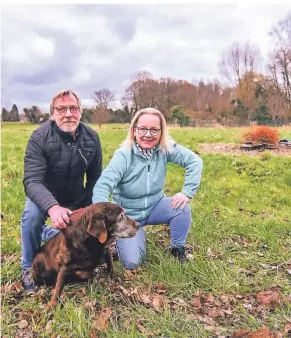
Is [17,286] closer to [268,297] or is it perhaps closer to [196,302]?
[196,302]

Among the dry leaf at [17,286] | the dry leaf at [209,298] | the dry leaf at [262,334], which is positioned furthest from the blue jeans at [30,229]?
the dry leaf at [262,334]

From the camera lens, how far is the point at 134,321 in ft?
9.72

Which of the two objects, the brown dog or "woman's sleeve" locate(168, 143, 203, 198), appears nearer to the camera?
the brown dog

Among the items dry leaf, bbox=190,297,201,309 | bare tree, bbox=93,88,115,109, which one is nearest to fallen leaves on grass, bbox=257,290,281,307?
dry leaf, bbox=190,297,201,309

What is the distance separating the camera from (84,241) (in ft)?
10.5

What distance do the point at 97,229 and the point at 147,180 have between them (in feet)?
3.82

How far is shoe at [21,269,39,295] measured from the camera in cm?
362

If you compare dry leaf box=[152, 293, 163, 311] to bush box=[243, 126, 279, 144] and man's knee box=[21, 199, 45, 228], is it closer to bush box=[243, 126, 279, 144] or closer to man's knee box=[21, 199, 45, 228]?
man's knee box=[21, 199, 45, 228]

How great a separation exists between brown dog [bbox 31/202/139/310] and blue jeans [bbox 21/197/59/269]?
0.76 ft

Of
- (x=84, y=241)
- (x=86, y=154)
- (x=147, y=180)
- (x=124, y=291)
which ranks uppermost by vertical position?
(x=86, y=154)

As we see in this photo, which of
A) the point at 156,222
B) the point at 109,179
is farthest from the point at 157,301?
the point at 109,179

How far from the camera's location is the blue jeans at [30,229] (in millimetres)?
3551

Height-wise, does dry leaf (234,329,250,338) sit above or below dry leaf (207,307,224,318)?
above

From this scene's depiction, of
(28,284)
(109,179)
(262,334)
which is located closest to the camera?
(262,334)
